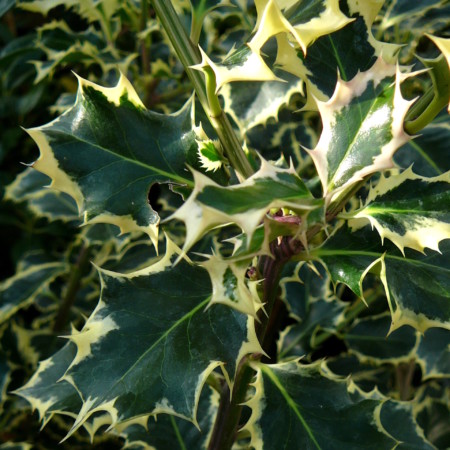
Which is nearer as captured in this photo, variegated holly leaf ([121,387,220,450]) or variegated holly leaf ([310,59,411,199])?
variegated holly leaf ([310,59,411,199])

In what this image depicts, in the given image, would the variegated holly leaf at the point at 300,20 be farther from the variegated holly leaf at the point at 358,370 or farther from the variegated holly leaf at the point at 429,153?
the variegated holly leaf at the point at 358,370

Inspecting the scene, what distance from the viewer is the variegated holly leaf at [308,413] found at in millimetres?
716

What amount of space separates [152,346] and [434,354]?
60 cm

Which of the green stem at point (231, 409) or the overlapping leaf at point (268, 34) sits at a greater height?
the overlapping leaf at point (268, 34)

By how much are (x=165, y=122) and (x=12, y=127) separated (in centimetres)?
106

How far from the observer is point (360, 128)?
2.02 feet

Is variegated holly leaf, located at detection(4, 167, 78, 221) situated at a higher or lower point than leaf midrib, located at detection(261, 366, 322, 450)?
higher

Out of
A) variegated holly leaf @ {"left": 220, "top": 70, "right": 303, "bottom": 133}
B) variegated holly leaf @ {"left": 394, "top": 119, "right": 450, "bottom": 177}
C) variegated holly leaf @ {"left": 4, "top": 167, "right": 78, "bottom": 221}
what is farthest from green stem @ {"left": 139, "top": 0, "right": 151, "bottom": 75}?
variegated holly leaf @ {"left": 394, "top": 119, "right": 450, "bottom": 177}

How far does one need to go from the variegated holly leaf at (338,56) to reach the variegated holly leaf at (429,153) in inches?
14.2

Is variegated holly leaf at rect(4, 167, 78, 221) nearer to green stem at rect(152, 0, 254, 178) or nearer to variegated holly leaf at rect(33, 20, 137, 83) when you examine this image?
variegated holly leaf at rect(33, 20, 137, 83)

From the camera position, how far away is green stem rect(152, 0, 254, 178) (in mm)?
677

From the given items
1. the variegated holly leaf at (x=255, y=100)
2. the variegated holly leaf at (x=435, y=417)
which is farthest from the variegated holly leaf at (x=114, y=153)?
the variegated holly leaf at (x=435, y=417)

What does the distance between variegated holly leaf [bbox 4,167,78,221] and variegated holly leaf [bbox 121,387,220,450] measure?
0.51 metres

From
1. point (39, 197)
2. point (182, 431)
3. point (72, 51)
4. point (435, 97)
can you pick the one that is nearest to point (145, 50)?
point (72, 51)
